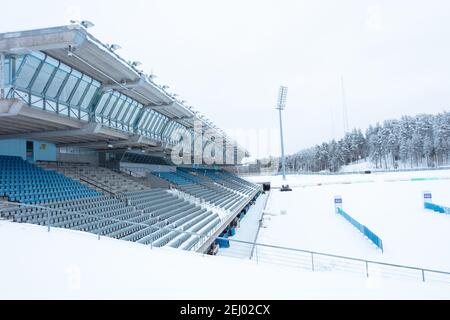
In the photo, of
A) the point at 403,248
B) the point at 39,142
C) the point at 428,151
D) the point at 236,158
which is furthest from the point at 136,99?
the point at 428,151

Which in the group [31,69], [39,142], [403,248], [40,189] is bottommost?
[403,248]

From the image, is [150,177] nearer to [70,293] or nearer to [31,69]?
[31,69]

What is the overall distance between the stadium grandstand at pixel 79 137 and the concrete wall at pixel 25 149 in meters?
0.05

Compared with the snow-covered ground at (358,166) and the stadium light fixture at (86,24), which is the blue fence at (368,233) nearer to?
the stadium light fixture at (86,24)

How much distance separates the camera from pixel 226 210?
23.2m

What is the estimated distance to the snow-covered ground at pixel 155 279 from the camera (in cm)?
486

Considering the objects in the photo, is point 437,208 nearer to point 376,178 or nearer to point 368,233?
point 368,233

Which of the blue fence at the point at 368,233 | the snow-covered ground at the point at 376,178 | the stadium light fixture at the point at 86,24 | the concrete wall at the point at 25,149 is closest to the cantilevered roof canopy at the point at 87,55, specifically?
the stadium light fixture at the point at 86,24

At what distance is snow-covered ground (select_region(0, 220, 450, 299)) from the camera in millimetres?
4855

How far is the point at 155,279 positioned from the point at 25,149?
47.8 ft

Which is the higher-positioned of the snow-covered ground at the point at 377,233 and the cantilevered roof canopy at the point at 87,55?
the cantilevered roof canopy at the point at 87,55

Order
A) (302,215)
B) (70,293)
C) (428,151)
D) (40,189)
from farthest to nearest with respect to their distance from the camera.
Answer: (428,151) → (302,215) → (40,189) → (70,293)

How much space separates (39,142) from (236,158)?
4586cm

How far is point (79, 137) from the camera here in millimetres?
15141
